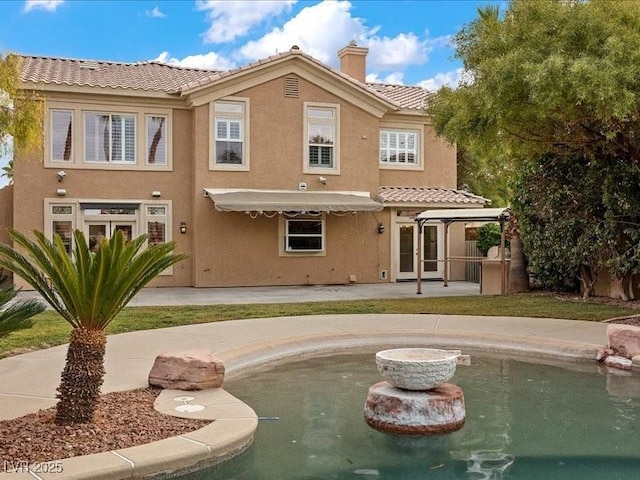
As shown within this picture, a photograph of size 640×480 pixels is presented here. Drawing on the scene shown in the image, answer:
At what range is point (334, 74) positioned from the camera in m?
26.6

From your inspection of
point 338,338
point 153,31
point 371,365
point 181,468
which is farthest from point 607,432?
point 153,31

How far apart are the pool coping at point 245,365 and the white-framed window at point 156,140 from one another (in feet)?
48.5

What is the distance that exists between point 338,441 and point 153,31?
17.4m

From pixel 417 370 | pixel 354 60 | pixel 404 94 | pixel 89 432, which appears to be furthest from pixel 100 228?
pixel 417 370

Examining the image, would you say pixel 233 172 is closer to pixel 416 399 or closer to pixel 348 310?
pixel 348 310

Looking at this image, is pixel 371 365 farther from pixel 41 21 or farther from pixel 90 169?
pixel 90 169

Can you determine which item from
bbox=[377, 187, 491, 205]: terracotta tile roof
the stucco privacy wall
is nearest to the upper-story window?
the stucco privacy wall

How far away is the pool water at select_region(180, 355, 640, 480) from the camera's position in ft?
21.5

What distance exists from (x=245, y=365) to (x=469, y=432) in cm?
426

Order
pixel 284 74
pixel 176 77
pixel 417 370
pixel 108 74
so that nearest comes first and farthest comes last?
1. pixel 417 370
2. pixel 284 74
3. pixel 108 74
4. pixel 176 77

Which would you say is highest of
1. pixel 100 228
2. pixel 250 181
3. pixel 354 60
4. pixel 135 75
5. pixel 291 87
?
Result: pixel 354 60

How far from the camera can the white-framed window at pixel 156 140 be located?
25.2m

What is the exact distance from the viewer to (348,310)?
685 inches

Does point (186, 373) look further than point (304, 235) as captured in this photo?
No
